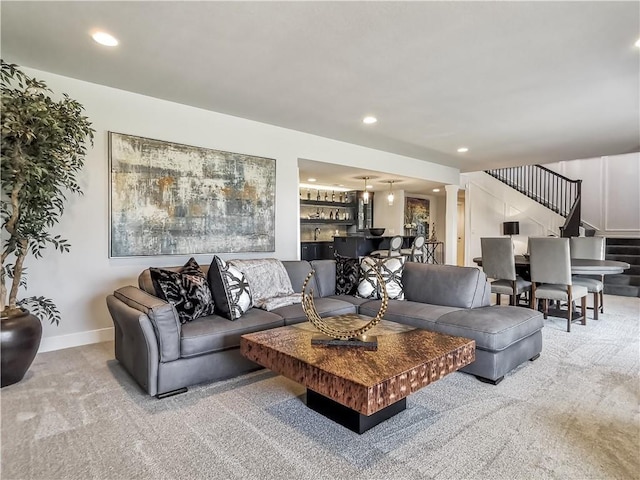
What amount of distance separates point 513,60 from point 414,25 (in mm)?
1052

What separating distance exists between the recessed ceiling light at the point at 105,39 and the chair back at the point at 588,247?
6.09 metres

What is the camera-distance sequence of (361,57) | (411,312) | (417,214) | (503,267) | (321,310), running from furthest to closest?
(417,214), (503,267), (321,310), (411,312), (361,57)

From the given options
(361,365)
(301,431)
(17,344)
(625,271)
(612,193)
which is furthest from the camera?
(612,193)

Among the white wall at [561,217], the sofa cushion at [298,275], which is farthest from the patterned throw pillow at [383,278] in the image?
the white wall at [561,217]

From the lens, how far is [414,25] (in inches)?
97.5

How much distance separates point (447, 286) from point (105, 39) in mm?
3488

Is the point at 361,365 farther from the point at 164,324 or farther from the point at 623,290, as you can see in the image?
the point at 623,290

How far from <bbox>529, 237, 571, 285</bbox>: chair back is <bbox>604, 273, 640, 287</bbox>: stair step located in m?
3.54

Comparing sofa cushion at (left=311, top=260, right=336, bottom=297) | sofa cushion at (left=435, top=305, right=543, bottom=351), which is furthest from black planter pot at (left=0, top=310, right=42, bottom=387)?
sofa cushion at (left=435, top=305, right=543, bottom=351)

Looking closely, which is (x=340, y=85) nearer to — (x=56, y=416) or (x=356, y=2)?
(x=356, y=2)

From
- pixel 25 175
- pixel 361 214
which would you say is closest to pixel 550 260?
pixel 25 175

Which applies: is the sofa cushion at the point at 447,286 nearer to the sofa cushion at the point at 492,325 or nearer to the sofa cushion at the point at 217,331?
the sofa cushion at the point at 492,325

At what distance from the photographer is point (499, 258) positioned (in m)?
4.70

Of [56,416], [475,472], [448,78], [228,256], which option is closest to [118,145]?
[228,256]
